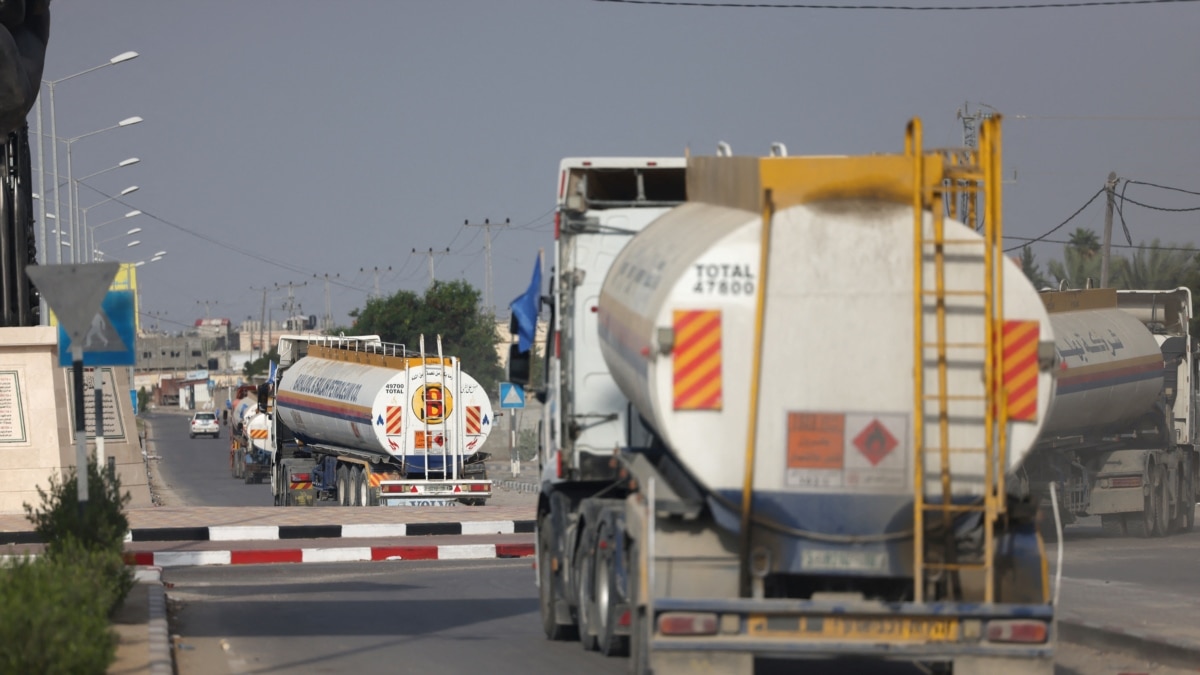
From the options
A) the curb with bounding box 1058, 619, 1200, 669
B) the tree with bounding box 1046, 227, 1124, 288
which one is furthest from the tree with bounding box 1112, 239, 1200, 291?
the curb with bounding box 1058, 619, 1200, 669

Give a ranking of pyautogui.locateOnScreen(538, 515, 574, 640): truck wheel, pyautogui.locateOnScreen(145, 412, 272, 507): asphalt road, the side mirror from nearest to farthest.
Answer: pyautogui.locateOnScreen(538, 515, 574, 640): truck wheel
the side mirror
pyautogui.locateOnScreen(145, 412, 272, 507): asphalt road

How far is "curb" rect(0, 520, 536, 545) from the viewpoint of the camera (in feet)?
69.6

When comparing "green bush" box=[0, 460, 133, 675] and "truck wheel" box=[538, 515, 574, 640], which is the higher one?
"green bush" box=[0, 460, 133, 675]

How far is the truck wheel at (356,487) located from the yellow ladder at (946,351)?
25524mm

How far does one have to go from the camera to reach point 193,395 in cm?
16625

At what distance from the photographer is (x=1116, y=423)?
22.8m

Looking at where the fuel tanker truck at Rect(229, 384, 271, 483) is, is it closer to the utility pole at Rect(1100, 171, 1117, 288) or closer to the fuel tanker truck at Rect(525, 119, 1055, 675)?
the utility pole at Rect(1100, 171, 1117, 288)

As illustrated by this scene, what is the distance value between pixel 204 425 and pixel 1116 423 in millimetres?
85386

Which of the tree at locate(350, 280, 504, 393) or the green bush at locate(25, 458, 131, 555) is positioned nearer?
the green bush at locate(25, 458, 131, 555)

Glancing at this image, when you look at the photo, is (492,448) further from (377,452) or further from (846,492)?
(846,492)

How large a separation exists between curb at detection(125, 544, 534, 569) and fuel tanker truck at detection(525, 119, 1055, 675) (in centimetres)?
1145

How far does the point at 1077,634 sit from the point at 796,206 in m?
5.31

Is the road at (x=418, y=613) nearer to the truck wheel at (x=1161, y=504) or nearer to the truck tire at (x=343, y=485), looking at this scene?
the truck wheel at (x=1161, y=504)

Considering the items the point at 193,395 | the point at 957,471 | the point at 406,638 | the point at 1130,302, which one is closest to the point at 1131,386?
the point at 1130,302
